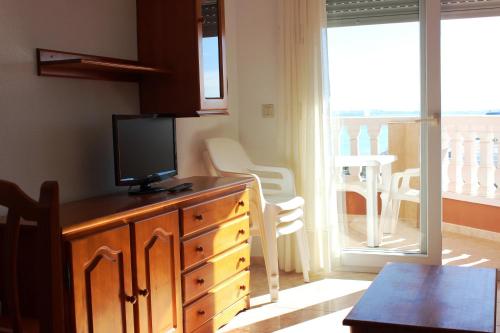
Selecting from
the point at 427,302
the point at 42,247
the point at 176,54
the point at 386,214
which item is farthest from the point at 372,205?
the point at 42,247

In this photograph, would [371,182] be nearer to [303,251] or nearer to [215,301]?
[303,251]

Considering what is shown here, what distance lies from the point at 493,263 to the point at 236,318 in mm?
2079

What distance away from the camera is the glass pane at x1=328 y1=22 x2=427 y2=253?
378cm

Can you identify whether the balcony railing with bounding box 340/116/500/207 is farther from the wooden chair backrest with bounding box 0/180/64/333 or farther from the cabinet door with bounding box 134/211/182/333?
the wooden chair backrest with bounding box 0/180/64/333

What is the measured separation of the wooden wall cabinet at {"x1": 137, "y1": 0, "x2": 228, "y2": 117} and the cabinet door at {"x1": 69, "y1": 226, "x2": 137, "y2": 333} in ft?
3.34

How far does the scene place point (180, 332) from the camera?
2.54 m

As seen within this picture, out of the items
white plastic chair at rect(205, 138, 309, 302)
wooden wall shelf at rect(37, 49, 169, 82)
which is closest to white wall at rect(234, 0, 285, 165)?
white plastic chair at rect(205, 138, 309, 302)

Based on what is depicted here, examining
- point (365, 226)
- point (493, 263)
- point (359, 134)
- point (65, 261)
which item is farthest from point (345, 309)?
point (65, 261)

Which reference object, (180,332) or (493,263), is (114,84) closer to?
(180,332)

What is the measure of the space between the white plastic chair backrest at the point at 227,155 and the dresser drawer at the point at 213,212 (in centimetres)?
44

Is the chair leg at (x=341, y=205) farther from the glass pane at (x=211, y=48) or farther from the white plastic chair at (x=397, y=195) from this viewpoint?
the glass pane at (x=211, y=48)

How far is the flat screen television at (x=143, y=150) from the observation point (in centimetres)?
254

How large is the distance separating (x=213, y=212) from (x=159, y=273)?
0.52m

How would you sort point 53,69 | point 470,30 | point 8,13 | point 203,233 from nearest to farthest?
point 8,13, point 53,69, point 203,233, point 470,30
